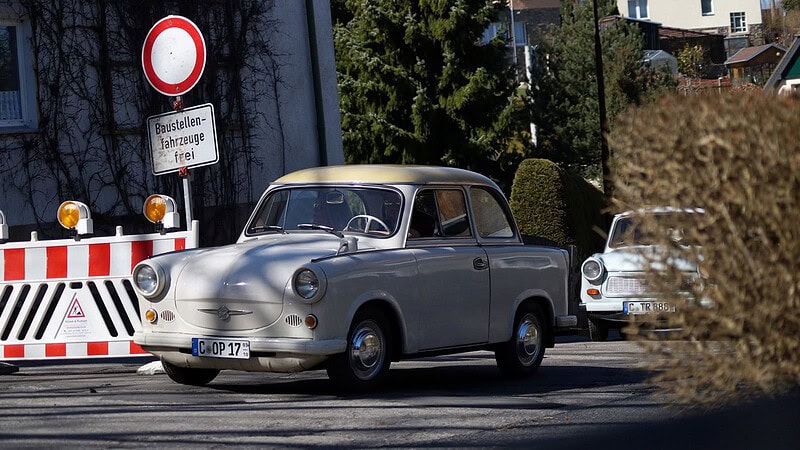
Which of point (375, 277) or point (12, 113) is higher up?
point (12, 113)

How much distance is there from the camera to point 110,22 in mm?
16594

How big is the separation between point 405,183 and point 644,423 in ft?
9.93

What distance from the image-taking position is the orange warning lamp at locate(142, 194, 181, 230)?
10.4 meters

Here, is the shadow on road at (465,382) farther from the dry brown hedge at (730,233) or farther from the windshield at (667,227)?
the dry brown hedge at (730,233)

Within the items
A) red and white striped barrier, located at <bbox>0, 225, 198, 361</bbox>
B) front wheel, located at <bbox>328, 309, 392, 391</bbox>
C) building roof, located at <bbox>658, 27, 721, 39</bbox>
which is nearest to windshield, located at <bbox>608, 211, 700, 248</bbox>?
front wheel, located at <bbox>328, 309, 392, 391</bbox>

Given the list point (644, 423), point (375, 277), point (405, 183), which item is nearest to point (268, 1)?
point (405, 183)

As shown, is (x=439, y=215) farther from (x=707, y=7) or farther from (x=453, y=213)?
(x=707, y=7)

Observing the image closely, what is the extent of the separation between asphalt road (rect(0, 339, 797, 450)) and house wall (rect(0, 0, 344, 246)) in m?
5.23

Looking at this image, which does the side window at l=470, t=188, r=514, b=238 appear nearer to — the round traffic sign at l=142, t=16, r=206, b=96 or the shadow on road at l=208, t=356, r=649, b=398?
the shadow on road at l=208, t=356, r=649, b=398

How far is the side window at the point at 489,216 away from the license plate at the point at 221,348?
270 cm

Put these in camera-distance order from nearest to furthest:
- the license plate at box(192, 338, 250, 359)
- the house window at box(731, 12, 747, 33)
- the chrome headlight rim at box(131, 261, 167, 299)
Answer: the license plate at box(192, 338, 250, 359), the chrome headlight rim at box(131, 261, 167, 299), the house window at box(731, 12, 747, 33)

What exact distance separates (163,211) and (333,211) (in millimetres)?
1451

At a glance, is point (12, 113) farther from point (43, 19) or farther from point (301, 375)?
point (301, 375)

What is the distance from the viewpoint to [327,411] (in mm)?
8164
